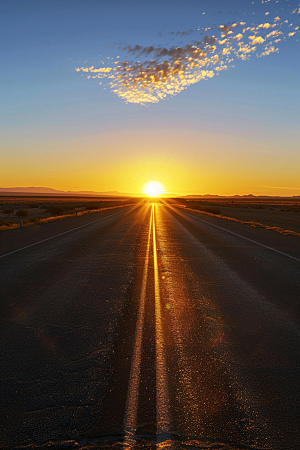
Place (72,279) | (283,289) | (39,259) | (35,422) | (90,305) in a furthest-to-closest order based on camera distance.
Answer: (39,259)
(72,279)
(283,289)
(90,305)
(35,422)

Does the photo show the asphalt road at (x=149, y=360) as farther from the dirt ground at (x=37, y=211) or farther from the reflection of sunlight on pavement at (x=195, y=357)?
the dirt ground at (x=37, y=211)

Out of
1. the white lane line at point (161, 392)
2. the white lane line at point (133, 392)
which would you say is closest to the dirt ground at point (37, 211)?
the white lane line at point (133, 392)

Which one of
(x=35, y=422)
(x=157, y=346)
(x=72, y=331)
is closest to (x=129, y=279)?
(x=72, y=331)

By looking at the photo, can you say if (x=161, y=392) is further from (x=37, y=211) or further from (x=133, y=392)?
(x=37, y=211)

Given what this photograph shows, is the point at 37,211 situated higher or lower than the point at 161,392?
lower

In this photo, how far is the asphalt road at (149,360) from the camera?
2.93 m

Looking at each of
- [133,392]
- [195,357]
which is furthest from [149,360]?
[133,392]

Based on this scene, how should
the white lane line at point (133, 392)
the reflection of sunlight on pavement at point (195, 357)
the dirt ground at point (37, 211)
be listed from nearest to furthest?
the white lane line at point (133, 392) → the reflection of sunlight on pavement at point (195, 357) → the dirt ground at point (37, 211)

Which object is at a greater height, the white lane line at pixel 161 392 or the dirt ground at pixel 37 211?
the white lane line at pixel 161 392

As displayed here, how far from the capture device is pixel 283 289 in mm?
7758

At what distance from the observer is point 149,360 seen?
417 cm

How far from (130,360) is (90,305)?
248 centimetres

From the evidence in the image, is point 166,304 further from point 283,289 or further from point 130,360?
point 283,289

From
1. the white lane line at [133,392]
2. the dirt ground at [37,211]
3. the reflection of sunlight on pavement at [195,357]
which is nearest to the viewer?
the white lane line at [133,392]
